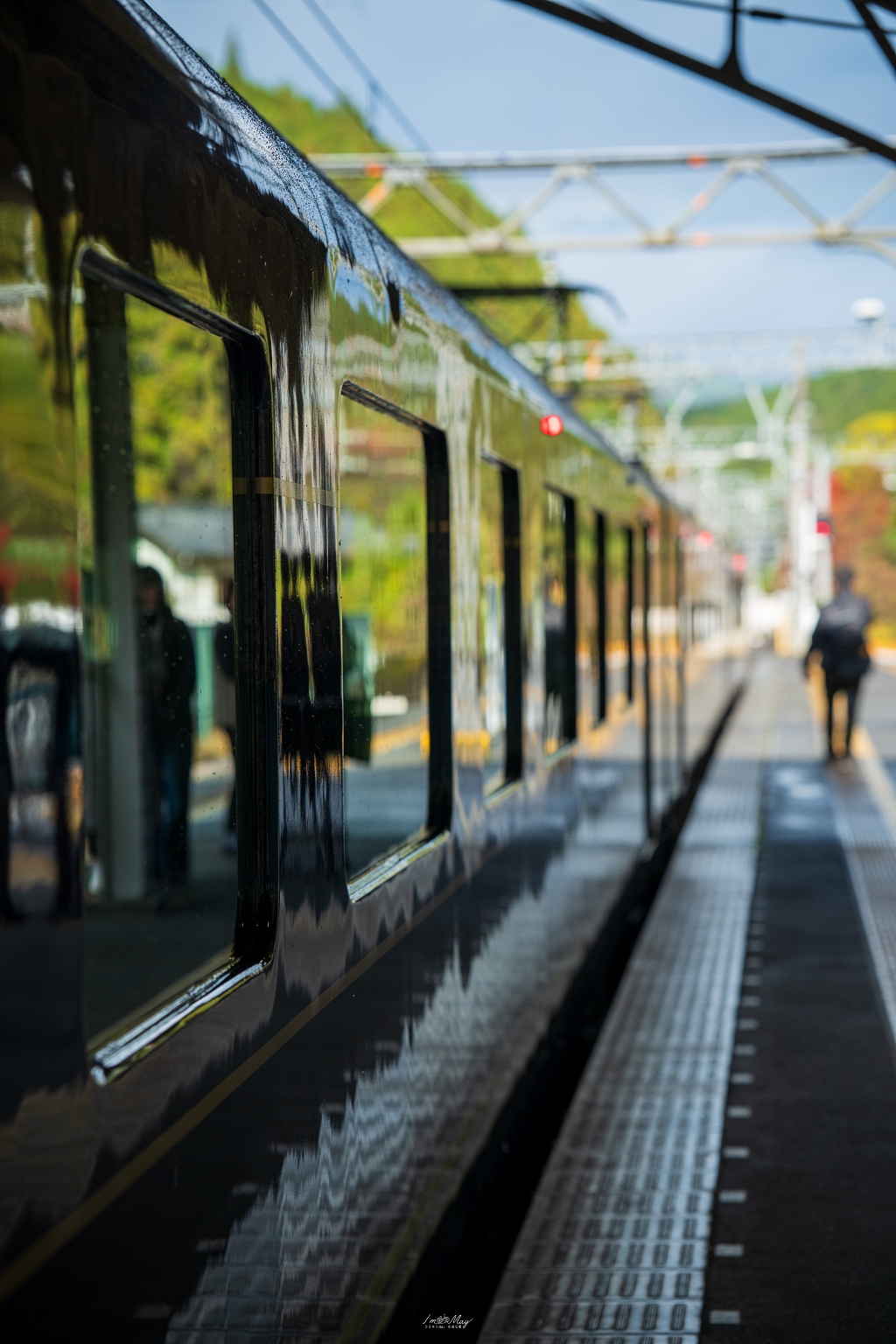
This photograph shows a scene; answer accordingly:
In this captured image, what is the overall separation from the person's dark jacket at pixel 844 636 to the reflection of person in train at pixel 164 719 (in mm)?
7930

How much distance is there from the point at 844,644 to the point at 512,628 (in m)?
9.69

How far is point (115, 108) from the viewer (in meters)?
1.79

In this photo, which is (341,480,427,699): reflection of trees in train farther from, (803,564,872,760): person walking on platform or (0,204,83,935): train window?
(803,564,872,760): person walking on platform

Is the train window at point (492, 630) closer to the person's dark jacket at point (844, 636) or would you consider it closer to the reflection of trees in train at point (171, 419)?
the reflection of trees in train at point (171, 419)

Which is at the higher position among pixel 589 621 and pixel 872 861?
pixel 589 621

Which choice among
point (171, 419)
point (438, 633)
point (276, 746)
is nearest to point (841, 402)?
point (171, 419)

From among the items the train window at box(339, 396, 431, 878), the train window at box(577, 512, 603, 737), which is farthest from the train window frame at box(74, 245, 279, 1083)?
the train window at box(577, 512, 603, 737)

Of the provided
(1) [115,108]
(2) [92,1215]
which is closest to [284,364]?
(1) [115,108]

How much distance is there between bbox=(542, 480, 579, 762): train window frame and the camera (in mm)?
5441

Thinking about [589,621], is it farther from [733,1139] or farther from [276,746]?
[276,746]

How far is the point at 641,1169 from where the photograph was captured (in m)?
4.14

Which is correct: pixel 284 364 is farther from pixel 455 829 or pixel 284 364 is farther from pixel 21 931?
pixel 455 829

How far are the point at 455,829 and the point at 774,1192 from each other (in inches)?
54.0

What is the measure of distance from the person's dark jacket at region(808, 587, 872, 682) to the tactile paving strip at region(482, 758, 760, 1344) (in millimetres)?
6698
